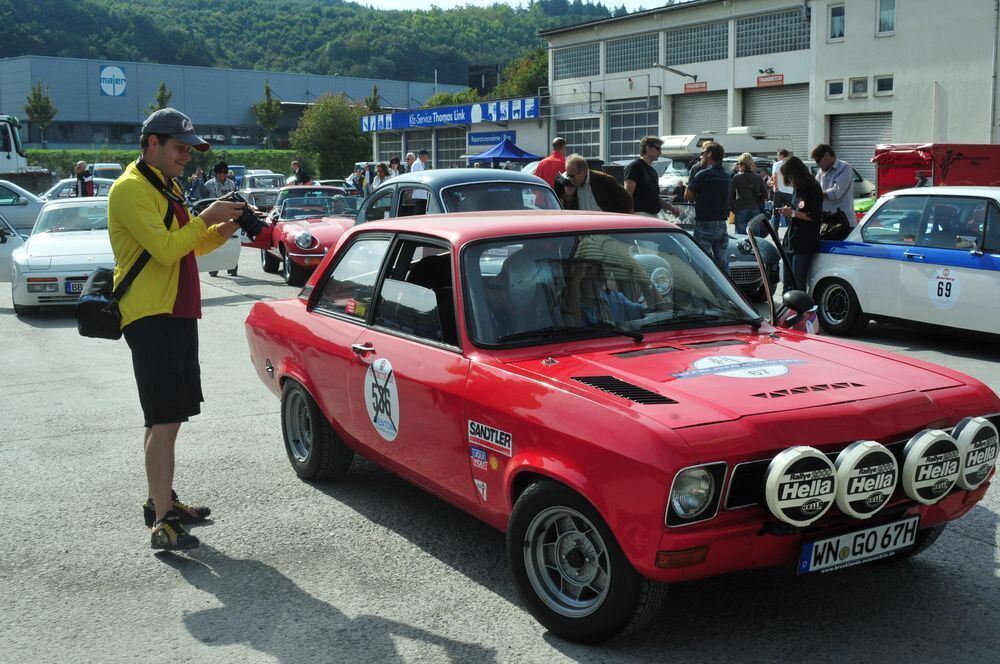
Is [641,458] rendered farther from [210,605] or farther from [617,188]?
[617,188]

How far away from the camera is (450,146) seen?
62.7m

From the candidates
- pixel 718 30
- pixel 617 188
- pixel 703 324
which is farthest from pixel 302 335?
pixel 718 30

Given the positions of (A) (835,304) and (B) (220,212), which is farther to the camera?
(A) (835,304)

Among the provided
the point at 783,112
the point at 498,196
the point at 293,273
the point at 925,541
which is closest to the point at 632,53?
the point at 783,112

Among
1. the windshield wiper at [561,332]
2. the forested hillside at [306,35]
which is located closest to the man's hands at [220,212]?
the windshield wiper at [561,332]

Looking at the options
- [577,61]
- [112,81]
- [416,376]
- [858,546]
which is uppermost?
[112,81]

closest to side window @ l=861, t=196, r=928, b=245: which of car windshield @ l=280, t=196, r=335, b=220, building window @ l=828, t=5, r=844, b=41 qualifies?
car windshield @ l=280, t=196, r=335, b=220

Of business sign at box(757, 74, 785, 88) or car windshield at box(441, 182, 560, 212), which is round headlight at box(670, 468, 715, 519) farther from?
business sign at box(757, 74, 785, 88)

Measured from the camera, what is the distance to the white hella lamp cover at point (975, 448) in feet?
12.1

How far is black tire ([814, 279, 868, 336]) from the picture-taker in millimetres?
10453

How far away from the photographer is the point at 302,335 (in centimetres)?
553

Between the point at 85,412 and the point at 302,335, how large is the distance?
2.93 m

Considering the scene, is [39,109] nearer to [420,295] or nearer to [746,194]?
[746,194]

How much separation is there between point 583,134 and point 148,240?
52611 mm
